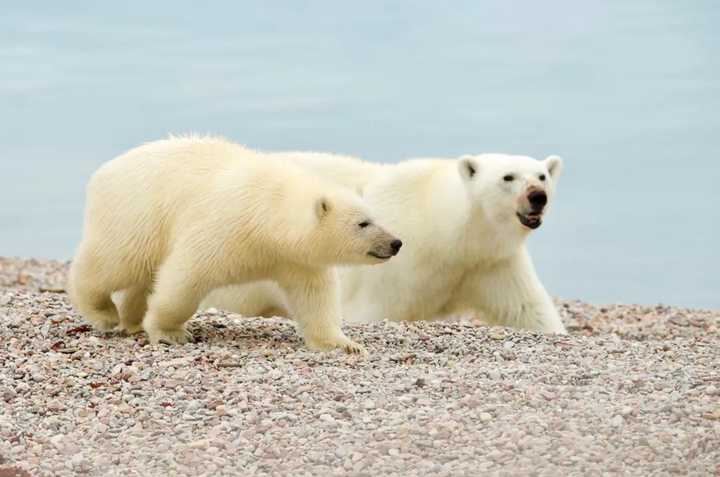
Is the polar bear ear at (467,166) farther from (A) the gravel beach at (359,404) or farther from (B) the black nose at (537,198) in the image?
(A) the gravel beach at (359,404)

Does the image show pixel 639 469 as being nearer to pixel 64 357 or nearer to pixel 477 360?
pixel 477 360

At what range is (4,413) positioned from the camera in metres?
7.00

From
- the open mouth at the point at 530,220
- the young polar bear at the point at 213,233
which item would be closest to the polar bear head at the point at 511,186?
the open mouth at the point at 530,220

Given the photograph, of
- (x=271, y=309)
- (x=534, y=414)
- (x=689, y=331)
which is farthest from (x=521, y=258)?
(x=534, y=414)

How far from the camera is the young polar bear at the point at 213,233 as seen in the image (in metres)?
7.62

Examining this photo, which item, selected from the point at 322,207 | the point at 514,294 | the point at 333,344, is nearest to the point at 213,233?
the point at 322,207

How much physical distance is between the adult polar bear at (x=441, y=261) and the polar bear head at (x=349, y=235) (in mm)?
1874

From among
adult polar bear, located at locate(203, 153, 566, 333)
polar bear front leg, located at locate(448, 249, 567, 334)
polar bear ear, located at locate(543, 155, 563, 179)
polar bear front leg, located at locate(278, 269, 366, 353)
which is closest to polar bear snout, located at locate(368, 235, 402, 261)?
polar bear front leg, located at locate(278, 269, 366, 353)

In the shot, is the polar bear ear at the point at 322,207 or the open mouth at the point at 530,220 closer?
the polar bear ear at the point at 322,207

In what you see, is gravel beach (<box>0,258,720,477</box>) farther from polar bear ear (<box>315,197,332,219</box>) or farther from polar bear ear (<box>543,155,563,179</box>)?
polar bear ear (<box>543,155,563,179</box>)

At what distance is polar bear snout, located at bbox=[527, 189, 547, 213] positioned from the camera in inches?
349

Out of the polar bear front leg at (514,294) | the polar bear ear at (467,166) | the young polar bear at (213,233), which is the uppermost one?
the polar bear ear at (467,166)

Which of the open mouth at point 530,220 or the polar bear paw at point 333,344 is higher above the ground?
the open mouth at point 530,220

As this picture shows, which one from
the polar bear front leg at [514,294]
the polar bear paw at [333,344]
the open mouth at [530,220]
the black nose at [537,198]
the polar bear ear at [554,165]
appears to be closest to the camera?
the polar bear paw at [333,344]
